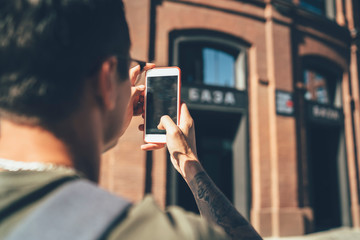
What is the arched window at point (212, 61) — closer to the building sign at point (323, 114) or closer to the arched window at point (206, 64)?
the arched window at point (206, 64)

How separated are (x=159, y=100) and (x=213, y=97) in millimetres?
6267

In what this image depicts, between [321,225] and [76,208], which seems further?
[321,225]

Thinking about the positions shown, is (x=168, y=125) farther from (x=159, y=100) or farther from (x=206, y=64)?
(x=206, y=64)

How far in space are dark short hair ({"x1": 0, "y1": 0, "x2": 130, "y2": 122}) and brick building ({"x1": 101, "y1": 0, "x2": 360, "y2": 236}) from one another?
6.42 meters

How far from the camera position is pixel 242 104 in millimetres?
8594

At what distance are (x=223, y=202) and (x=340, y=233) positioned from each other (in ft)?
32.2

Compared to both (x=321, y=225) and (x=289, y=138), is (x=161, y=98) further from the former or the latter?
(x=321, y=225)

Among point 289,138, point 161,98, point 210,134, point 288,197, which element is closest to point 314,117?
point 289,138

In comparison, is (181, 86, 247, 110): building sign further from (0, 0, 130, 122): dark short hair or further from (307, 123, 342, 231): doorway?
(0, 0, 130, 122): dark short hair

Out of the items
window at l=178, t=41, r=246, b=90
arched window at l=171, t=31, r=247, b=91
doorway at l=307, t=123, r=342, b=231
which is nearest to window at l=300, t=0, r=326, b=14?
arched window at l=171, t=31, r=247, b=91

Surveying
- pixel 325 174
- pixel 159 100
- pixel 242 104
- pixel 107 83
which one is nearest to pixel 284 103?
pixel 242 104

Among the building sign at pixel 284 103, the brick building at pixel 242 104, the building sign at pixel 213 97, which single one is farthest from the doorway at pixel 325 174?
the building sign at pixel 213 97

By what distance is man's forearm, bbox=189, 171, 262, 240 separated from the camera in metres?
1.29

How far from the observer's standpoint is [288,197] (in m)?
8.46
